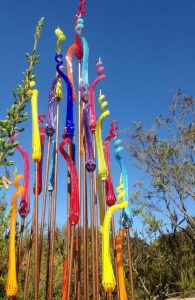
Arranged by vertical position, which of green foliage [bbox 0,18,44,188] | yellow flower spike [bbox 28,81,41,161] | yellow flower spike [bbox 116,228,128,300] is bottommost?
yellow flower spike [bbox 116,228,128,300]

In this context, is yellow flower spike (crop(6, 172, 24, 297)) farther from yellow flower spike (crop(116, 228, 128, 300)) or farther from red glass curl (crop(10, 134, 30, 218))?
yellow flower spike (crop(116, 228, 128, 300))

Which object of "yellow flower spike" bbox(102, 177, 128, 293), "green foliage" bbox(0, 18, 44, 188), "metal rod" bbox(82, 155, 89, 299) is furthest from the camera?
"metal rod" bbox(82, 155, 89, 299)

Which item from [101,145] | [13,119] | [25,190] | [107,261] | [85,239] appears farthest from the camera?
[101,145]

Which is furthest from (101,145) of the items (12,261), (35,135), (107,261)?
(12,261)

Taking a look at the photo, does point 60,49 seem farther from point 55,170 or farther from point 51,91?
point 55,170

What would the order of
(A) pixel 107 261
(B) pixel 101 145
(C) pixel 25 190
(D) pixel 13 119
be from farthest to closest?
(B) pixel 101 145 < (C) pixel 25 190 < (A) pixel 107 261 < (D) pixel 13 119

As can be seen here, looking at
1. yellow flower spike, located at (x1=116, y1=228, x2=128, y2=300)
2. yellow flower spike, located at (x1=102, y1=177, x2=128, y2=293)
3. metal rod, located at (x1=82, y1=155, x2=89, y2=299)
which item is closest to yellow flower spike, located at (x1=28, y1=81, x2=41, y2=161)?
metal rod, located at (x1=82, y1=155, x2=89, y2=299)

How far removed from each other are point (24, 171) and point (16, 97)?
1142mm

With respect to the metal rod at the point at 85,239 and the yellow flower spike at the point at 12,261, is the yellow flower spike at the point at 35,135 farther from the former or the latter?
the metal rod at the point at 85,239

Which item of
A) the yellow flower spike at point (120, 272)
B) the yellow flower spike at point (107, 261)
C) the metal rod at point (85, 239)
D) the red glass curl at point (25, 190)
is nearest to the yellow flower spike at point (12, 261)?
Answer: the red glass curl at point (25, 190)

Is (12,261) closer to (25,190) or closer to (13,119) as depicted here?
(25,190)

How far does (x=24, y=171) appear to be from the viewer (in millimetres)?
2271

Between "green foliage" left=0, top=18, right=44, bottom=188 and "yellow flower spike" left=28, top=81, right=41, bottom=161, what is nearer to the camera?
"green foliage" left=0, top=18, right=44, bottom=188

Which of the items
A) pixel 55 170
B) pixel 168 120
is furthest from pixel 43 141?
pixel 168 120
